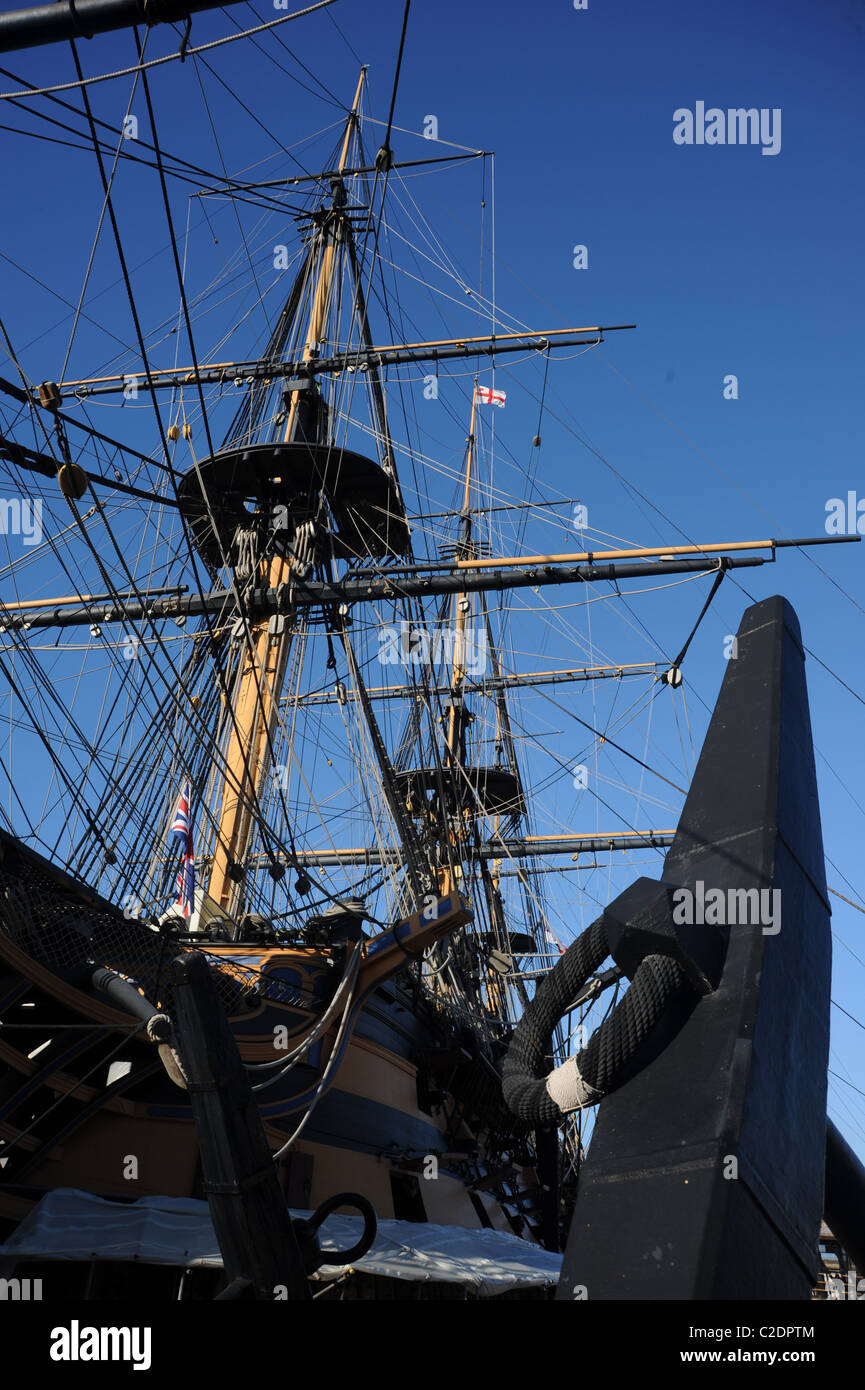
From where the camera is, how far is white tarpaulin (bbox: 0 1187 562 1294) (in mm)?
7043

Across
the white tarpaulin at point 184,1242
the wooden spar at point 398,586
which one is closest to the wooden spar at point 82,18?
the white tarpaulin at point 184,1242

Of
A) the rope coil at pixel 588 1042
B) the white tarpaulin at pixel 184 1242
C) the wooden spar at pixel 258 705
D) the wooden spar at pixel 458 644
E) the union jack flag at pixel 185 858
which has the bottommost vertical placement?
the white tarpaulin at pixel 184 1242

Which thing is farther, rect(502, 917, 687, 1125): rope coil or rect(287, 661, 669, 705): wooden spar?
rect(287, 661, 669, 705): wooden spar

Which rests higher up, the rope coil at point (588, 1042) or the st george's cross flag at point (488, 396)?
the st george's cross flag at point (488, 396)

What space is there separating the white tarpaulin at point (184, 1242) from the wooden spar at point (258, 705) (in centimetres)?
325

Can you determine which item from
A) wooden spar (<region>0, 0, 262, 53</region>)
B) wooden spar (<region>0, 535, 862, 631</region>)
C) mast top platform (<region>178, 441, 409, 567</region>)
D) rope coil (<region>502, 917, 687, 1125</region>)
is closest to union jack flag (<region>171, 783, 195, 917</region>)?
wooden spar (<region>0, 535, 862, 631</region>)

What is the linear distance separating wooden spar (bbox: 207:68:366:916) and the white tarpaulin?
3.25m

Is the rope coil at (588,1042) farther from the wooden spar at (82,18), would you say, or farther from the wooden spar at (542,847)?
the wooden spar at (542,847)

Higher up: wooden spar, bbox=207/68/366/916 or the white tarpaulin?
wooden spar, bbox=207/68/366/916

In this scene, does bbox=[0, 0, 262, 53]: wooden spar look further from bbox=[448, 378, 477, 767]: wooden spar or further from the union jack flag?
bbox=[448, 378, 477, 767]: wooden spar

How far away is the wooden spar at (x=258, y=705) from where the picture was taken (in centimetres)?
1366

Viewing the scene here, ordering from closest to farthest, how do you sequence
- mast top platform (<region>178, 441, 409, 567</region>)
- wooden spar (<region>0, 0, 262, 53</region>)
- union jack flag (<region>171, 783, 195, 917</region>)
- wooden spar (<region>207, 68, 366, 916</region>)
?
wooden spar (<region>0, 0, 262, 53</region>) < union jack flag (<region>171, 783, 195, 917</region>) < wooden spar (<region>207, 68, 366, 916</region>) < mast top platform (<region>178, 441, 409, 567</region>)
